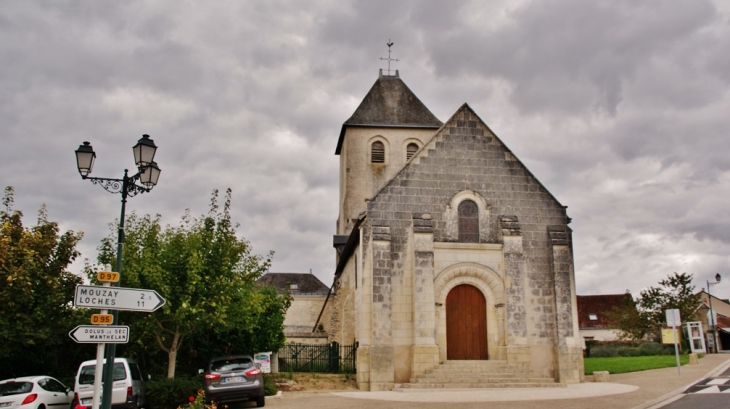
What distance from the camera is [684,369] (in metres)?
22.5

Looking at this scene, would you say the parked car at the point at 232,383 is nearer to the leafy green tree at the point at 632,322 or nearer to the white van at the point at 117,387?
the white van at the point at 117,387

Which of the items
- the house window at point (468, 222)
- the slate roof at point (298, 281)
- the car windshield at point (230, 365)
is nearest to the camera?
the car windshield at point (230, 365)

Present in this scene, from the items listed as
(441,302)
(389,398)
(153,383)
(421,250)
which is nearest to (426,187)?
(421,250)

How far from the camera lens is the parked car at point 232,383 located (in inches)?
620

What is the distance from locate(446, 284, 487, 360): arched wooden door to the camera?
2131 cm

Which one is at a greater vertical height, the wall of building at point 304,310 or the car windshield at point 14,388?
the wall of building at point 304,310

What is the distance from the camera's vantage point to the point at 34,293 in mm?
19641

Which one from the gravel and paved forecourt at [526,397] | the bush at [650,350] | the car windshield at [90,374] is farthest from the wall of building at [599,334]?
the car windshield at [90,374]

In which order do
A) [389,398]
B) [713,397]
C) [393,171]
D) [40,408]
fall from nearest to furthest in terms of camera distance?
1. [713,397]
2. [40,408]
3. [389,398]
4. [393,171]

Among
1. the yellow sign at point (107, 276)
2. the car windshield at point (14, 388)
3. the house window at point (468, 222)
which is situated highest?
the house window at point (468, 222)

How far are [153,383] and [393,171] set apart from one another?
70.4 feet

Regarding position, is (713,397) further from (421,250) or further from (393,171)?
(393,171)

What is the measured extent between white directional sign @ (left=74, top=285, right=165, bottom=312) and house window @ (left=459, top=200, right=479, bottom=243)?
1403 cm

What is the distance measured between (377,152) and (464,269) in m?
15.9
